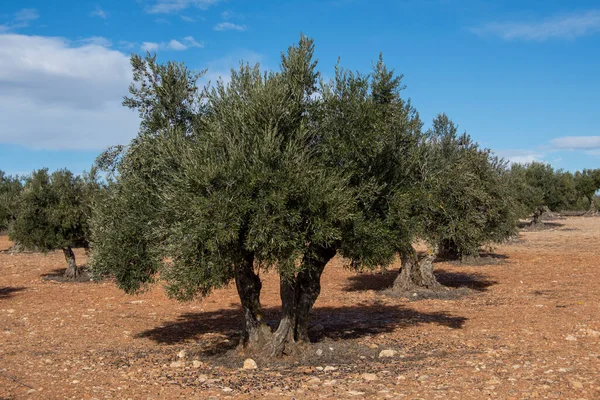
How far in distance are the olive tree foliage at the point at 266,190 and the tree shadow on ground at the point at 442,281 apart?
43.8 feet

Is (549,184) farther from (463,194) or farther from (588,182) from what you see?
(463,194)

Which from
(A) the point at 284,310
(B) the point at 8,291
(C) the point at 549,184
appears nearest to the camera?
(A) the point at 284,310

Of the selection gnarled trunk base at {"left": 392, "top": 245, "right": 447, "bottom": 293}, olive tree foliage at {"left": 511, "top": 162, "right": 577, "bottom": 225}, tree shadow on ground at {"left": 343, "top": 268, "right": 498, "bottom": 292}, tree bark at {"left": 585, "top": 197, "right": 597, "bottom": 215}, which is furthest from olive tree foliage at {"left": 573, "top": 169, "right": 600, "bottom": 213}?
gnarled trunk base at {"left": 392, "top": 245, "right": 447, "bottom": 293}

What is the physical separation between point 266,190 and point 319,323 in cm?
867

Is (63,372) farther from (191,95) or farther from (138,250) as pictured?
(191,95)

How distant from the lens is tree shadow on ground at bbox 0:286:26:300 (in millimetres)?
24578

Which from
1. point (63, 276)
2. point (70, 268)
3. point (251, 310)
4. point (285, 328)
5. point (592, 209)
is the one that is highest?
point (592, 209)

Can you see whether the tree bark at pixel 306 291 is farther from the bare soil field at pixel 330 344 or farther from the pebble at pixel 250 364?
the pebble at pixel 250 364

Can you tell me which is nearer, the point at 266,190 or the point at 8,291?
the point at 266,190

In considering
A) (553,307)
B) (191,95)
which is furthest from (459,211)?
(191,95)

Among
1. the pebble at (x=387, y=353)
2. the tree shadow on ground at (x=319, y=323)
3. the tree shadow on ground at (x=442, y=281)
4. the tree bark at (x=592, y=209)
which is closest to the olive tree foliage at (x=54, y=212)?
the tree shadow on ground at (x=319, y=323)

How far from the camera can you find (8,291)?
26000mm

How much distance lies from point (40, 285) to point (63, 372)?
1744cm

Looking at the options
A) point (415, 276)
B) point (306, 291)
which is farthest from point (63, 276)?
point (306, 291)
